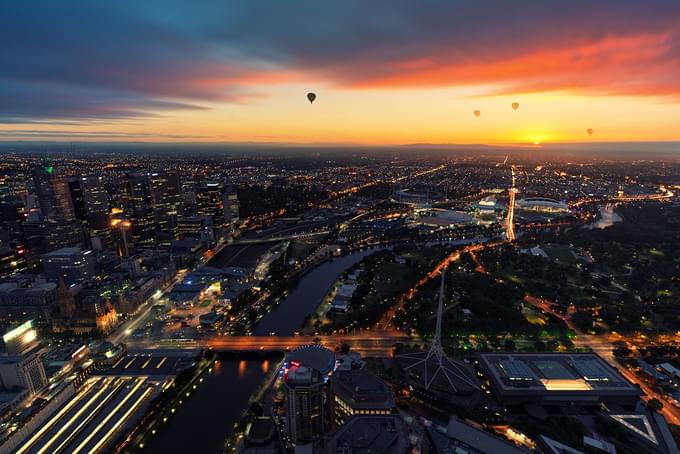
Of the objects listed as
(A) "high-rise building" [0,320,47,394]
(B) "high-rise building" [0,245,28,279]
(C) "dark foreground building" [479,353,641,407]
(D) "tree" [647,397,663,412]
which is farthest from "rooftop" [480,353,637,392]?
(B) "high-rise building" [0,245,28,279]

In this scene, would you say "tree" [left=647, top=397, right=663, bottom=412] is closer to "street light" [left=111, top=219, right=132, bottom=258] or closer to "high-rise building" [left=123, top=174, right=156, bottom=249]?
"street light" [left=111, top=219, right=132, bottom=258]

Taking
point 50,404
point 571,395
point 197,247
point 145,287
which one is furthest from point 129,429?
point 197,247

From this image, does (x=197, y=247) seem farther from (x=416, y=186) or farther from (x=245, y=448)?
(x=416, y=186)

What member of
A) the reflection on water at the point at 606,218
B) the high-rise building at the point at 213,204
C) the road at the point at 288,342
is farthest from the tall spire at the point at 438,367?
the reflection on water at the point at 606,218

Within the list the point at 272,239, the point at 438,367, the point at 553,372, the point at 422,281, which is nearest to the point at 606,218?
the point at 422,281

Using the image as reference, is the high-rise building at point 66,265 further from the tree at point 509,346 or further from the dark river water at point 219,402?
the tree at point 509,346

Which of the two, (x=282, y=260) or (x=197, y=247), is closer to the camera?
(x=282, y=260)
